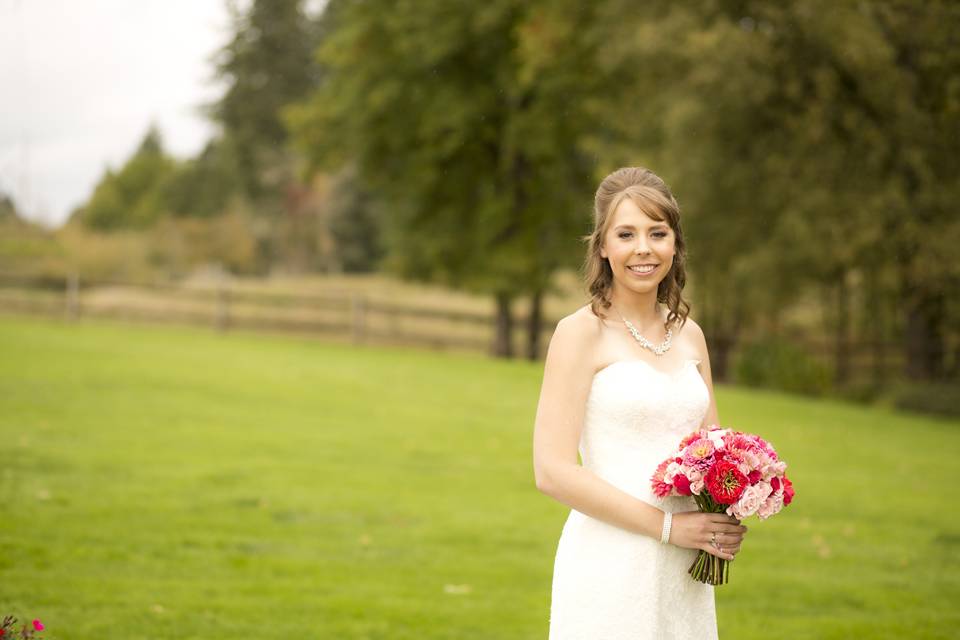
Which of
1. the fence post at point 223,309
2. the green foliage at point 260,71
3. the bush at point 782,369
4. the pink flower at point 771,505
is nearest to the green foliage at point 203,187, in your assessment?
the green foliage at point 260,71

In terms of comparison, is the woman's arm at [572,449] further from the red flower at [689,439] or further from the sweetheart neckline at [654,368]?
the red flower at [689,439]

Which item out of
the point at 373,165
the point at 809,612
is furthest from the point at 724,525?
the point at 373,165

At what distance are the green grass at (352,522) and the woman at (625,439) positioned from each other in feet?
10.1

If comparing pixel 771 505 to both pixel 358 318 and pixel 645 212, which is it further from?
pixel 358 318

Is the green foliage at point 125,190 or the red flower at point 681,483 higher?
the green foliage at point 125,190

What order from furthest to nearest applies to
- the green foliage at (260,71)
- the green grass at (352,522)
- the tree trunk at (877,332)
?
the green foliage at (260,71)
the tree trunk at (877,332)
the green grass at (352,522)

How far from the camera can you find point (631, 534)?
338 cm

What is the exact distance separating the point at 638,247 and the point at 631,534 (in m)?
0.93

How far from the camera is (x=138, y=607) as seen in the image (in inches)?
251

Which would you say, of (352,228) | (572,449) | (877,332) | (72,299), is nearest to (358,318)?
(72,299)

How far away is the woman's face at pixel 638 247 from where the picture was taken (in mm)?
3400

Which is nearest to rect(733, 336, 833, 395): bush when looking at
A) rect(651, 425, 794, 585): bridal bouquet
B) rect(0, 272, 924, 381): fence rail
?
rect(0, 272, 924, 381): fence rail

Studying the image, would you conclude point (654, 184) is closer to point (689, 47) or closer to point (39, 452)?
point (39, 452)

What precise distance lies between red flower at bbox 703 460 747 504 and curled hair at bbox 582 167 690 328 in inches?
24.9
